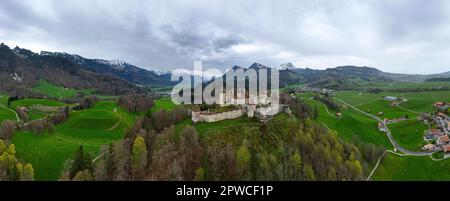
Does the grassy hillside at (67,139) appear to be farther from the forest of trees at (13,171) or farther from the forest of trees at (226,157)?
the forest of trees at (226,157)

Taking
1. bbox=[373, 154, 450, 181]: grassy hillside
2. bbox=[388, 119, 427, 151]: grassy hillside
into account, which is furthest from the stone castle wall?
bbox=[388, 119, 427, 151]: grassy hillside

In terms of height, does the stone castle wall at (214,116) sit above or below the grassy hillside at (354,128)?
above

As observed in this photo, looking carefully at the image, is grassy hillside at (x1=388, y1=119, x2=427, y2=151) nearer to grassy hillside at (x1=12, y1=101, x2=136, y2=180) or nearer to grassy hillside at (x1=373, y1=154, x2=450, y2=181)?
grassy hillside at (x1=373, y1=154, x2=450, y2=181)

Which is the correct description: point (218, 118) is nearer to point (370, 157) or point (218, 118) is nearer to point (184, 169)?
point (184, 169)

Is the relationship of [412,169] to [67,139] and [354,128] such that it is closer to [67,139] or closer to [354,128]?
[354,128]

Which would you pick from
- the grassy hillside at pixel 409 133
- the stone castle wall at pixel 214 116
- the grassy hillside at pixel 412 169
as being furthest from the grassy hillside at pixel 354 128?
the stone castle wall at pixel 214 116

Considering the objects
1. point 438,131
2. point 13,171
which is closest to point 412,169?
point 438,131

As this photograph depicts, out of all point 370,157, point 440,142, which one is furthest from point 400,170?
point 440,142

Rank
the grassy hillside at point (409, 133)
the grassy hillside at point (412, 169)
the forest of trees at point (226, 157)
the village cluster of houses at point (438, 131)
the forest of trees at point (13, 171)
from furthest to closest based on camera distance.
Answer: the grassy hillside at point (409, 133) → the village cluster of houses at point (438, 131) → the grassy hillside at point (412, 169) → the forest of trees at point (13, 171) → the forest of trees at point (226, 157)
